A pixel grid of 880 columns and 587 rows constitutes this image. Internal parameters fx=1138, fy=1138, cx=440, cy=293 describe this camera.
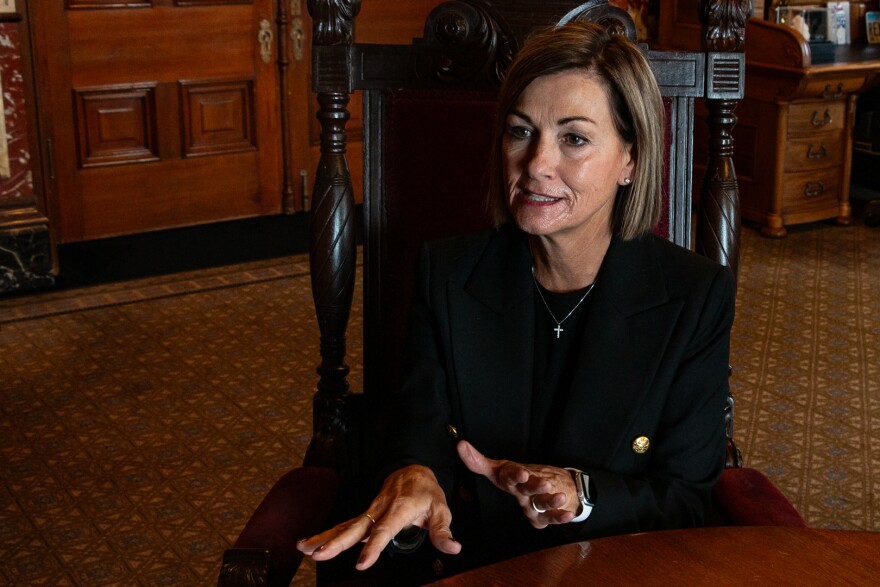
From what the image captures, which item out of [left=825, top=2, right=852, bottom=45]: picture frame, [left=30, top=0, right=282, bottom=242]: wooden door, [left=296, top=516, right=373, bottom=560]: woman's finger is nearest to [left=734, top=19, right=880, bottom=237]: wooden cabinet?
[left=825, top=2, right=852, bottom=45]: picture frame

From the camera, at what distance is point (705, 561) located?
4.64ft

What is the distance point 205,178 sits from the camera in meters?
5.92

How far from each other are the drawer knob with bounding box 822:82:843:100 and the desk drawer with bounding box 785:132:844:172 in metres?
0.20

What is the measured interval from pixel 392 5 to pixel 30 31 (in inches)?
82.2

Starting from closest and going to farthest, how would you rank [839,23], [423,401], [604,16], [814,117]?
1. [423,401]
2. [604,16]
3. [814,117]
4. [839,23]

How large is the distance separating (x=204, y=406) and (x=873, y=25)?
476 cm

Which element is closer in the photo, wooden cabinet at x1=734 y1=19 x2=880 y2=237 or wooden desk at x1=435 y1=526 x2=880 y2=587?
wooden desk at x1=435 y1=526 x2=880 y2=587

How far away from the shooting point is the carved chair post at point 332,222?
2057 mm

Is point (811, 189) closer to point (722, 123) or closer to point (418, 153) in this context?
point (722, 123)

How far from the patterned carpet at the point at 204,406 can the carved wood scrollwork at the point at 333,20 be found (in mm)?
1566

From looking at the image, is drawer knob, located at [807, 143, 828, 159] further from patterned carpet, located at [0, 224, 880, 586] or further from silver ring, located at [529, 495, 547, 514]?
silver ring, located at [529, 495, 547, 514]

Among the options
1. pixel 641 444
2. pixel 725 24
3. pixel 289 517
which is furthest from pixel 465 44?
pixel 289 517

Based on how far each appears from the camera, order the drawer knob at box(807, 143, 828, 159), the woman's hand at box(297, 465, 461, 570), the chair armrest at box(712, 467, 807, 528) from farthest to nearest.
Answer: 1. the drawer knob at box(807, 143, 828, 159)
2. the chair armrest at box(712, 467, 807, 528)
3. the woman's hand at box(297, 465, 461, 570)

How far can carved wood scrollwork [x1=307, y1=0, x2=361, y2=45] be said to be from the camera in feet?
6.61
